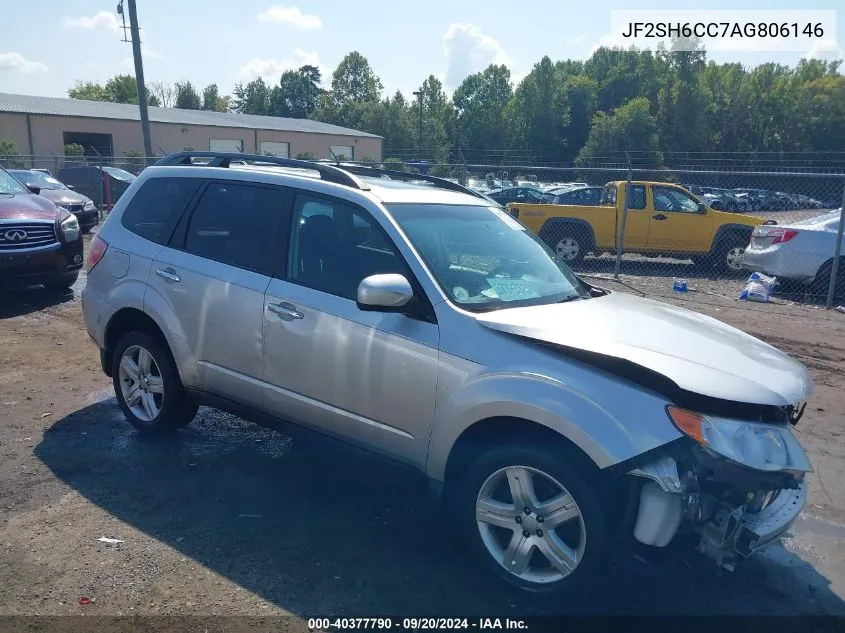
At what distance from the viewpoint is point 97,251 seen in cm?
526

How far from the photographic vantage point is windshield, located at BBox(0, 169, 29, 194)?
32.1 ft

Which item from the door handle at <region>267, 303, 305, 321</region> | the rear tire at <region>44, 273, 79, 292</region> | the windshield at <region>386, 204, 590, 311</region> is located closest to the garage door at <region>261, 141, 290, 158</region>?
the rear tire at <region>44, 273, 79, 292</region>

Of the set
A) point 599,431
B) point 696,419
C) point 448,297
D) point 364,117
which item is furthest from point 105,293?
point 364,117

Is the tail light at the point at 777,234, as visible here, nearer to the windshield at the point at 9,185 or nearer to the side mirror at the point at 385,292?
the side mirror at the point at 385,292

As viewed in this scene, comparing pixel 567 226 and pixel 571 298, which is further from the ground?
pixel 571 298

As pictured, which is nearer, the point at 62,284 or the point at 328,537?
the point at 328,537

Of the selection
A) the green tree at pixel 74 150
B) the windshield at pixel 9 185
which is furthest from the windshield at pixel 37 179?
the green tree at pixel 74 150

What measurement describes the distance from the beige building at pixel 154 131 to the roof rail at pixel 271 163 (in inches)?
1222

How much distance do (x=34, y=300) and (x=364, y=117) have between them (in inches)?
2169

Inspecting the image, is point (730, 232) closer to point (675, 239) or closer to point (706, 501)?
point (675, 239)

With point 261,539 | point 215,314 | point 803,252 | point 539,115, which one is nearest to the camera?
point 261,539

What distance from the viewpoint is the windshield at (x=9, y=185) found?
9.79 m

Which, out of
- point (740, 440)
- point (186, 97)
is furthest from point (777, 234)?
point (186, 97)

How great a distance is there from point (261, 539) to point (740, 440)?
240 cm
